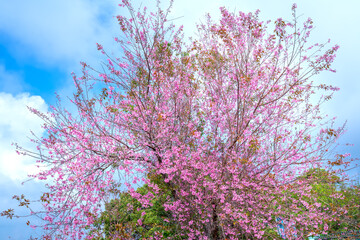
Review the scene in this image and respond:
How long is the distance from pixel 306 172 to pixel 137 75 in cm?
605

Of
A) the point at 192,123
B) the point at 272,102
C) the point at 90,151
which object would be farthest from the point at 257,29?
the point at 90,151

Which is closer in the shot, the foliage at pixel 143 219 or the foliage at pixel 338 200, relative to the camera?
the foliage at pixel 338 200

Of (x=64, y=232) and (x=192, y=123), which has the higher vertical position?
(x=192, y=123)

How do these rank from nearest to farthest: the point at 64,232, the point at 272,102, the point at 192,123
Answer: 1. the point at 64,232
2. the point at 272,102
3. the point at 192,123

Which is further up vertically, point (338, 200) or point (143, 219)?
point (338, 200)

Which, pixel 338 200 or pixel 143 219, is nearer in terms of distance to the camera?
pixel 143 219

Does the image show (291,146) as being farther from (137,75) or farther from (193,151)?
(137,75)

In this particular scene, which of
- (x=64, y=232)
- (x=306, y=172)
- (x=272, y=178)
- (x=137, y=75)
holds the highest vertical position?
(x=137, y=75)

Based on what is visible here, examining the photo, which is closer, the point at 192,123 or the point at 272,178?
the point at 272,178

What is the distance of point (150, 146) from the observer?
8.36 meters

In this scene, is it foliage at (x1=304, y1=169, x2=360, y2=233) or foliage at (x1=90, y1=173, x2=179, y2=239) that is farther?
foliage at (x1=90, y1=173, x2=179, y2=239)

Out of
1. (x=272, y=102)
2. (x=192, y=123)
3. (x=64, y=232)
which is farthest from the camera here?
(x=192, y=123)

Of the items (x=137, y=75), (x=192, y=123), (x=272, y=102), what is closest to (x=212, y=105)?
(x=192, y=123)

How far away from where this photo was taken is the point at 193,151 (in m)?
8.53
